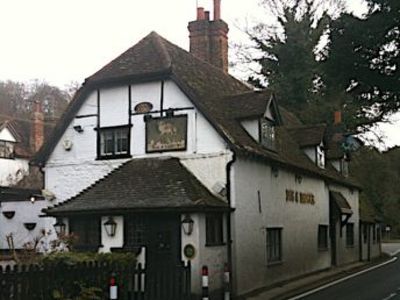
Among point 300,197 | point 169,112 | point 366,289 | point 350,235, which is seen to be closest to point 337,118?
point 350,235

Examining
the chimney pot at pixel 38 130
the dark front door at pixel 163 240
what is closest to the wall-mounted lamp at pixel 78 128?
the dark front door at pixel 163 240

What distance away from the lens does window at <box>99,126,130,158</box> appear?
2259 centimetres

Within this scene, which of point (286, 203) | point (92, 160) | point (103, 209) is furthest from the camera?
point (286, 203)

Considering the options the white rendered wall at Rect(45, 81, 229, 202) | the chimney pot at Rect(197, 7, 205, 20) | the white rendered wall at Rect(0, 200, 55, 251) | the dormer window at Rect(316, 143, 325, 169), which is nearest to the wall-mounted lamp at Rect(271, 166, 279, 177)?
the white rendered wall at Rect(45, 81, 229, 202)

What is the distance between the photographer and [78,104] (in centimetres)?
2323

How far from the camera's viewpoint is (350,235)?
3697 centimetres

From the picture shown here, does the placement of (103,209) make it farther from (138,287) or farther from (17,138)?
(17,138)

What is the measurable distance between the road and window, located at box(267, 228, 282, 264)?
219 centimetres

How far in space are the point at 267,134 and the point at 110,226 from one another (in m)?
6.78

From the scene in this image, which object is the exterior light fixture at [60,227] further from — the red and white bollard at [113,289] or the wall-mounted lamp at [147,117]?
the red and white bollard at [113,289]

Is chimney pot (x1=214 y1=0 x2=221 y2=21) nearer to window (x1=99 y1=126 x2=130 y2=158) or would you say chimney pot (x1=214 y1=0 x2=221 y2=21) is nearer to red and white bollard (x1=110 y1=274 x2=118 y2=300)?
window (x1=99 y1=126 x2=130 y2=158)

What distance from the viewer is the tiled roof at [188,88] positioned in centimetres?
2144

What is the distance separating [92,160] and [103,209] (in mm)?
3517

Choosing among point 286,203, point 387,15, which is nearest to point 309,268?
point 286,203
